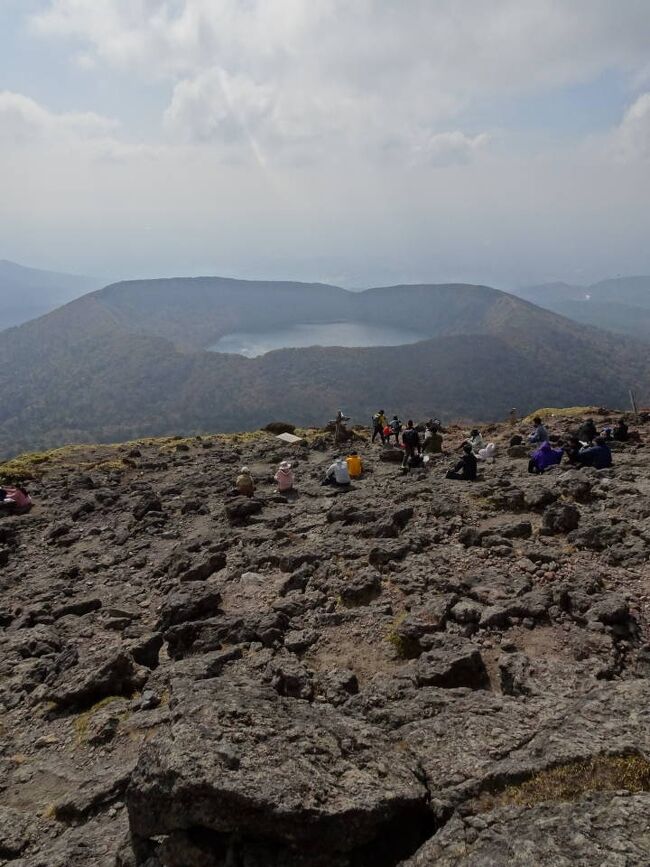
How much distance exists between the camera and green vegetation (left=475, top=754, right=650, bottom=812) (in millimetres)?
5617

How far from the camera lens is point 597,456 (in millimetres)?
22172

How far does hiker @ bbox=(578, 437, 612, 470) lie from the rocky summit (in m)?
0.96

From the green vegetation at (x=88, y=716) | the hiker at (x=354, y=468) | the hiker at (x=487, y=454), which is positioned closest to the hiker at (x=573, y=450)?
the hiker at (x=487, y=454)

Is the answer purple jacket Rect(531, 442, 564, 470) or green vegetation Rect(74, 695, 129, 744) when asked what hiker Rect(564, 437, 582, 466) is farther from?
green vegetation Rect(74, 695, 129, 744)

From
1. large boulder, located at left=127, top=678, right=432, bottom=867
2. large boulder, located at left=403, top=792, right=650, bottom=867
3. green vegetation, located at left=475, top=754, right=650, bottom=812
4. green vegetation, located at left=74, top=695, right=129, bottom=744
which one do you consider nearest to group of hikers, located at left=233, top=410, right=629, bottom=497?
green vegetation, located at left=74, top=695, right=129, bottom=744

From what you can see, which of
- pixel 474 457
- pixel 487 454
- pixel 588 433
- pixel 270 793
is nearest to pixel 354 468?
pixel 474 457

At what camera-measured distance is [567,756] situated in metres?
6.14

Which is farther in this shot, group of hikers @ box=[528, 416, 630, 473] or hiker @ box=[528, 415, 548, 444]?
hiker @ box=[528, 415, 548, 444]

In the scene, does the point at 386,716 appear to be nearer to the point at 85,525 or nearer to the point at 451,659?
the point at 451,659

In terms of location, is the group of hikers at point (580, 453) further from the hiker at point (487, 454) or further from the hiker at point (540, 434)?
the hiker at point (487, 454)

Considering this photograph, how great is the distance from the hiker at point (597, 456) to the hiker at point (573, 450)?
36 centimetres

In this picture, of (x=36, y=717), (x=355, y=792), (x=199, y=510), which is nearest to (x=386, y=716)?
(x=355, y=792)

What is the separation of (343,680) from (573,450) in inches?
→ 702

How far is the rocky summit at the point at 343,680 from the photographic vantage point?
5.66 meters
